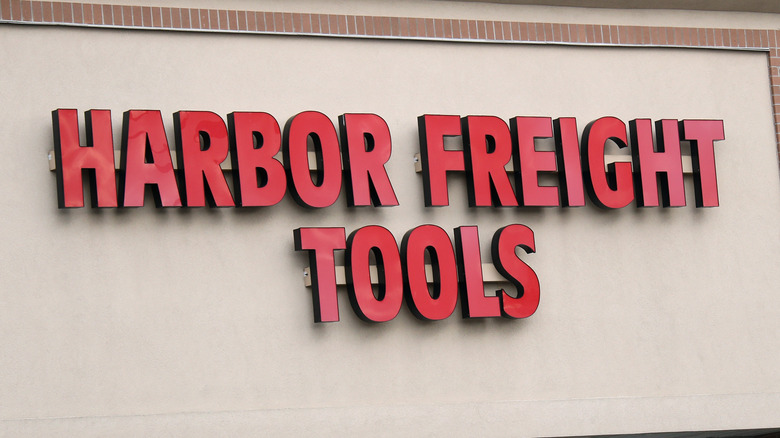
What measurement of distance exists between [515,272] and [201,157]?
147 inches

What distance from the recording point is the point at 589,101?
13.9m

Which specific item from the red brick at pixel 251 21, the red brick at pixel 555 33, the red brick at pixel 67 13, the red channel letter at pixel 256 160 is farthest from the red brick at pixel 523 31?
the red brick at pixel 67 13

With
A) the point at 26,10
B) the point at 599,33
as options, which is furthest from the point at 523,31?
the point at 26,10

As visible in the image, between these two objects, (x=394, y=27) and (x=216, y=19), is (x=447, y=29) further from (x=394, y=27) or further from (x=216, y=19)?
(x=216, y=19)

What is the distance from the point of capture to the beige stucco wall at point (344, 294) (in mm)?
11492

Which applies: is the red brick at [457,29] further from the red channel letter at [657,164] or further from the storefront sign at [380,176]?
the red channel letter at [657,164]

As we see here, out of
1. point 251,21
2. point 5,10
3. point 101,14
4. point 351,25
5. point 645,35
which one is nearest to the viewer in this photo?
point 5,10

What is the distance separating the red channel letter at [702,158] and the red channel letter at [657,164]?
0.20 meters

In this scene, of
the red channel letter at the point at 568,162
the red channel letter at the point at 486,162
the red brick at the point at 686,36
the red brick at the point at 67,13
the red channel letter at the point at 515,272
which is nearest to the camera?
the red brick at the point at 67,13

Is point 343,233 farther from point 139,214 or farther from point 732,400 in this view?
point 732,400

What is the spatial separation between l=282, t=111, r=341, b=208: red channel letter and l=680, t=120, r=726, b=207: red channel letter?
4.43 m

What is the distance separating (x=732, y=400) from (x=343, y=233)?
16.4ft

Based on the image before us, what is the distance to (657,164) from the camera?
44.7ft

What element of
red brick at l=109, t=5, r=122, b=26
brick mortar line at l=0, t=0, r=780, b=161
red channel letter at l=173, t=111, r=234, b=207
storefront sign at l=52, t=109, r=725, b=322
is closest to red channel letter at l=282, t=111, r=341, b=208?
storefront sign at l=52, t=109, r=725, b=322
